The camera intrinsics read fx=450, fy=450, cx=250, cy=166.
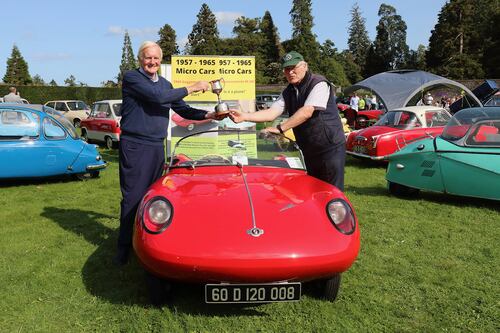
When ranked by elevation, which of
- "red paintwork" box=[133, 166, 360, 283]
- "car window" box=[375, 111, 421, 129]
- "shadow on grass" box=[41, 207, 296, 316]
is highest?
"car window" box=[375, 111, 421, 129]

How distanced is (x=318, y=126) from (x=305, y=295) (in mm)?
1486

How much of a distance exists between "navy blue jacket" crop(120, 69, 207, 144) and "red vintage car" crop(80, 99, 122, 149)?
396 inches

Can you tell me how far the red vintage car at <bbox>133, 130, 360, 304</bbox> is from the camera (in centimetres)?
277

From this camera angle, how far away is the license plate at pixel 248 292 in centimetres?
284

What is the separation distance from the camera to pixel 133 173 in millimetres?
4152

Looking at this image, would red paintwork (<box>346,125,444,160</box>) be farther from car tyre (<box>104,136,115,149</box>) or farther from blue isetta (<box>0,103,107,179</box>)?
car tyre (<box>104,136,115,149</box>)

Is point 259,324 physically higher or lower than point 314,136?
lower

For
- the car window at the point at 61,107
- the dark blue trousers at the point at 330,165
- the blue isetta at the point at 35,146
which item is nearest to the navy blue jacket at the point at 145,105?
the dark blue trousers at the point at 330,165

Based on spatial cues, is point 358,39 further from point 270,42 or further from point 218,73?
point 218,73

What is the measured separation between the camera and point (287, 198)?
3.36 m

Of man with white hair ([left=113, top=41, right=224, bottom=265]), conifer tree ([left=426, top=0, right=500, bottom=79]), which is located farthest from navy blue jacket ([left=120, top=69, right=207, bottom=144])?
conifer tree ([left=426, top=0, right=500, bottom=79])

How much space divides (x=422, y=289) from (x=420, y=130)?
292 inches

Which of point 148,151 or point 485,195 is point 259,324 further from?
point 485,195

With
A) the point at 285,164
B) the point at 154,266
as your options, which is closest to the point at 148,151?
the point at 285,164
